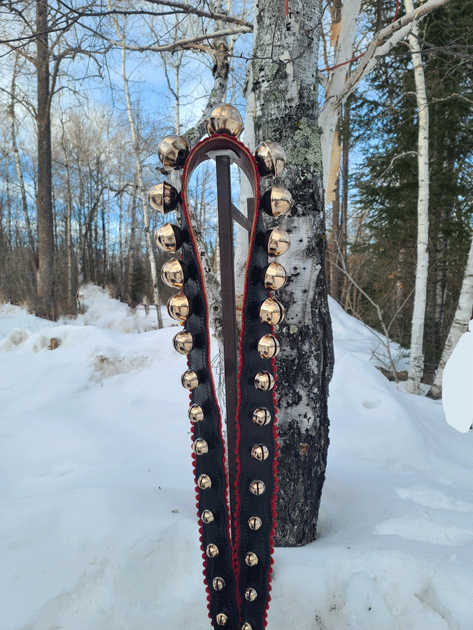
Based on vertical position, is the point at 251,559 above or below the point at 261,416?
below

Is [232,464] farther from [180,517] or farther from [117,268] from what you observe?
[117,268]

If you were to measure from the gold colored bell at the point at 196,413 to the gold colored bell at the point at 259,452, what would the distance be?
0.54 ft

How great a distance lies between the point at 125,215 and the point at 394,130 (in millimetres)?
15146

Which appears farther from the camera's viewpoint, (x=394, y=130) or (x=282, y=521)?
(x=394, y=130)

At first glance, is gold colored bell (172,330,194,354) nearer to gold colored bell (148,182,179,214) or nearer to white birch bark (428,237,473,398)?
gold colored bell (148,182,179,214)

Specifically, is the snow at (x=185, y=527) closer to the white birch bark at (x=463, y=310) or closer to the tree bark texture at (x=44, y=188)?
the white birch bark at (x=463, y=310)

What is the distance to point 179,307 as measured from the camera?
0.94 metres

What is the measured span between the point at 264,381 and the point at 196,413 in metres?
0.21

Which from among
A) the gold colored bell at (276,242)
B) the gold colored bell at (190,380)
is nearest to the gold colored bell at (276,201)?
the gold colored bell at (276,242)

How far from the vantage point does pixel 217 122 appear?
92 cm

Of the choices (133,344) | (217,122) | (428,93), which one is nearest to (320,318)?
(217,122)

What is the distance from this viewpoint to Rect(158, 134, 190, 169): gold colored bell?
3.07ft

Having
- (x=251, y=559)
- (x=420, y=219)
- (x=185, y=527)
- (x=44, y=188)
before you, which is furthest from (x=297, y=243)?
(x=44, y=188)

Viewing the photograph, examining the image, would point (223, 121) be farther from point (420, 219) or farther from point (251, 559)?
point (420, 219)
